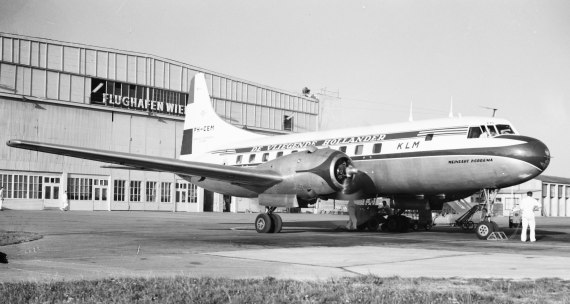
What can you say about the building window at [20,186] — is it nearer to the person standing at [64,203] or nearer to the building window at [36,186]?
the building window at [36,186]

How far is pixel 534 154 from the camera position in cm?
1733

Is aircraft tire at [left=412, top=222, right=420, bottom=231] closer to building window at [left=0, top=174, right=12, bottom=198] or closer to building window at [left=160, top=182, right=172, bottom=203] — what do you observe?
building window at [left=0, top=174, right=12, bottom=198]

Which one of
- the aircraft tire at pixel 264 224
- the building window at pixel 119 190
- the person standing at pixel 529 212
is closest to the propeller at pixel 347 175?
the aircraft tire at pixel 264 224

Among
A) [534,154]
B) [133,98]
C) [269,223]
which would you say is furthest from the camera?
[133,98]

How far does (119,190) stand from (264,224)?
117ft

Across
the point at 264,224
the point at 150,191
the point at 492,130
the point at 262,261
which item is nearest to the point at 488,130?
the point at 492,130

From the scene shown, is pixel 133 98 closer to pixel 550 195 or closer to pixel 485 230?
pixel 485 230

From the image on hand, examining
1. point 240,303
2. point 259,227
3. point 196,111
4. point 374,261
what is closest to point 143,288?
point 240,303

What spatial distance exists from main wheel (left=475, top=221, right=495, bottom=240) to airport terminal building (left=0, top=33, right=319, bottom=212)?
33044mm

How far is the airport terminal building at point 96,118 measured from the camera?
4672cm

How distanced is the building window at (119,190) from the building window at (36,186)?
6.54m

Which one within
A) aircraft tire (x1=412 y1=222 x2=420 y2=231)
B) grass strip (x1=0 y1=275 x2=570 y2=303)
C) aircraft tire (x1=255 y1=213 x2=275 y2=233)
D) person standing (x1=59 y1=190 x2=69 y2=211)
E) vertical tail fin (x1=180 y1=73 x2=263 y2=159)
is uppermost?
vertical tail fin (x1=180 y1=73 x2=263 y2=159)

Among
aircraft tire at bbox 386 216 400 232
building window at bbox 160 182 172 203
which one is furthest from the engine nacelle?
building window at bbox 160 182 172 203

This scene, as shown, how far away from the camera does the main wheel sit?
58.3 ft
